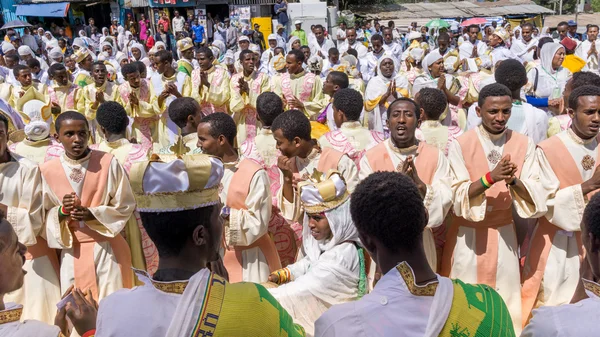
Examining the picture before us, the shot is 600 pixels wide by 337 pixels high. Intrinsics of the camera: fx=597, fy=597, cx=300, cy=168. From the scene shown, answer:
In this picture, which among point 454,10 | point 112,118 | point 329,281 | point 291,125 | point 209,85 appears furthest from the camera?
point 454,10

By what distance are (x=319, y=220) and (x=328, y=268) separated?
30 centimetres

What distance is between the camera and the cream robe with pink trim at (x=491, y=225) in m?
4.27

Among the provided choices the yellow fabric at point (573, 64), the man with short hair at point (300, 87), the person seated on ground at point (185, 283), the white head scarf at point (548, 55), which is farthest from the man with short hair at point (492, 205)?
the yellow fabric at point (573, 64)

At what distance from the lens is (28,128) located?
5512mm

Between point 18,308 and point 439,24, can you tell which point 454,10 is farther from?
point 18,308

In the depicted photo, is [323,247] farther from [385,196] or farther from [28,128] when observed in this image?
[28,128]

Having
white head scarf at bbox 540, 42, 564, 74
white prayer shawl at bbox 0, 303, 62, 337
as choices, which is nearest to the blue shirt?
white head scarf at bbox 540, 42, 564, 74

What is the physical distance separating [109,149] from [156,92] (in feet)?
13.9

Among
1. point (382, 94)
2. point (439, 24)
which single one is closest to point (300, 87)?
point (382, 94)

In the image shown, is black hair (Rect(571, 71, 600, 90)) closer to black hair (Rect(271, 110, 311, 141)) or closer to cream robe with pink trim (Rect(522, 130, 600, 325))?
cream robe with pink trim (Rect(522, 130, 600, 325))

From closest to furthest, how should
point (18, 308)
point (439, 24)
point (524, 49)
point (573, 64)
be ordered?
point (18, 308)
point (573, 64)
point (524, 49)
point (439, 24)

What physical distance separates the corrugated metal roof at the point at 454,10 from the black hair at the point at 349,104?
31.3 metres

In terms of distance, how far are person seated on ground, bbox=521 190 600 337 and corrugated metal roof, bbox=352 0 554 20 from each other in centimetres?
3477

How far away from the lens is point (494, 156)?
169 inches
